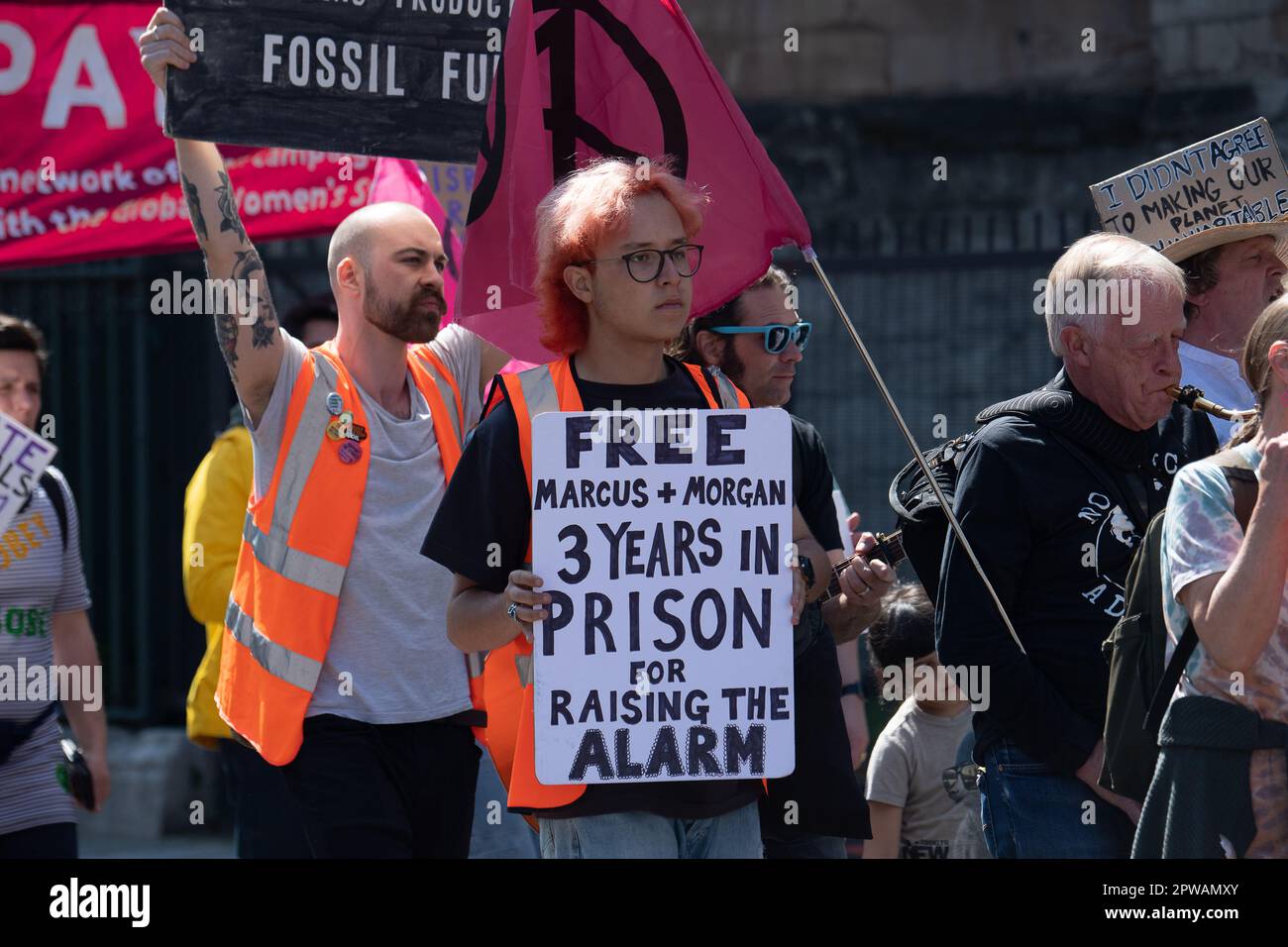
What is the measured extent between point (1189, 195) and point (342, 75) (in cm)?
234

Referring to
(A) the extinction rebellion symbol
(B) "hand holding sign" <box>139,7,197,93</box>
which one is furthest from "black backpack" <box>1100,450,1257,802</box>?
(B) "hand holding sign" <box>139,7,197,93</box>

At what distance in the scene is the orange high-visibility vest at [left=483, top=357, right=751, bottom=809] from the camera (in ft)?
13.4

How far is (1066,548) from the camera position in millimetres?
4566

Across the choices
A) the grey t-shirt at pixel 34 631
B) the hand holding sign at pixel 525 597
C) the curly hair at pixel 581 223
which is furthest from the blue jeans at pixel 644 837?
the grey t-shirt at pixel 34 631

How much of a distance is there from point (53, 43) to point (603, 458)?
473 centimetres

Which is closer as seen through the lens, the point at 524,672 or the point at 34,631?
the point at 524,672

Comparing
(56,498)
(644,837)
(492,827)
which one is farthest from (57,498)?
(644,837)

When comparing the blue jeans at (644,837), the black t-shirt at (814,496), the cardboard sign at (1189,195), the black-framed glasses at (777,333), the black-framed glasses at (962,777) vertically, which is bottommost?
the black-framed glasses at (962,777)

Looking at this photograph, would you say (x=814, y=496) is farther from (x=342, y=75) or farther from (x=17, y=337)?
(x=17, y=337)

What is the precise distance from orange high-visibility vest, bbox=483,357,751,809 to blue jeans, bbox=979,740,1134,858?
1036 mm

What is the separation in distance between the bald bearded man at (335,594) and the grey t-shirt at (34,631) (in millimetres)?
558

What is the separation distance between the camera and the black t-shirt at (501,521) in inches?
160

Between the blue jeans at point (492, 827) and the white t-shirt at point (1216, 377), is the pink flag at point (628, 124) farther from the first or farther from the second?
the blue jeans at point (492, 827)

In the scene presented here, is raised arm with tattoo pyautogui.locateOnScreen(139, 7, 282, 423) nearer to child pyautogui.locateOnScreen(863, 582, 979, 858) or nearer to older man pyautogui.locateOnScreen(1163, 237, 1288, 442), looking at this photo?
child pyautogui.locateOnScreen(863, 582, 979, 858)
